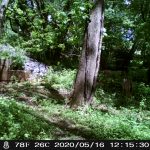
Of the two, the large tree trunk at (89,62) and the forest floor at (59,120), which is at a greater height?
the large tree trunk at (89,62)

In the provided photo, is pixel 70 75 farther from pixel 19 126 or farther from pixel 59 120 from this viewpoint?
pixel 19 126

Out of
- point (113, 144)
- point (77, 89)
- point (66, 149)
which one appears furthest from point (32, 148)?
point (77, 89)

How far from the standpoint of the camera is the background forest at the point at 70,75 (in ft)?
26.9

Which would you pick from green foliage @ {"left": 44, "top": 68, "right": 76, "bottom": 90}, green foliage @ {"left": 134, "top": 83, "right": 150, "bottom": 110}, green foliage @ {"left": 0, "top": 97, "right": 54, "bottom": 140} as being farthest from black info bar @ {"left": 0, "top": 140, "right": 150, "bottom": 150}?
green foliage @ {"left": 134, "top": 83, "right": 150, "bottom": 110}

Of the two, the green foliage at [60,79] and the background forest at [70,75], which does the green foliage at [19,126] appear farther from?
the green foliage at [60,79]

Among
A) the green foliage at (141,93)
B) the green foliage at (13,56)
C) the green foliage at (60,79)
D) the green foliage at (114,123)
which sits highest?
the green foliage at (13,56)

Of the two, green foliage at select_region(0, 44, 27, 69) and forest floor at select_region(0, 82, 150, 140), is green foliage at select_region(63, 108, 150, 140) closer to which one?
forest floor at select_region(0, 82, 150, 140)

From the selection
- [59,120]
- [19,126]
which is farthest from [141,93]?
[19,126]

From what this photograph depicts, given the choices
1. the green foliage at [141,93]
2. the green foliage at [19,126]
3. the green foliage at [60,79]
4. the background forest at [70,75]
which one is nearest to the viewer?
the green foliage at [19,126]

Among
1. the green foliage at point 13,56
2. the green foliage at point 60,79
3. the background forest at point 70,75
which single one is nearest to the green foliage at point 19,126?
the background forest at point 70,75

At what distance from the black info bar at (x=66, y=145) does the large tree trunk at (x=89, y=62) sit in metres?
3.88

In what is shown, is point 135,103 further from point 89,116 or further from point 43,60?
point 43,60

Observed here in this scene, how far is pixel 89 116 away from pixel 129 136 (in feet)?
6.54

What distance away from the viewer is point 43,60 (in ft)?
60.2
